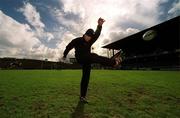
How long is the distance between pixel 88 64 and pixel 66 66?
60.9 meters

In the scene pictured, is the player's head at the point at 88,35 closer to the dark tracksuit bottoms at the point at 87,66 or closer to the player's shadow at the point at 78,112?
the dark tracksuit bottoms at the point at 87,66

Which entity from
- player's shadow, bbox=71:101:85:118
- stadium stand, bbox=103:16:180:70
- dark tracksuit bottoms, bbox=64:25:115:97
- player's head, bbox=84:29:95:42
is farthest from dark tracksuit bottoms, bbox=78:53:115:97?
stadium stand, bbox=103:16:180:70

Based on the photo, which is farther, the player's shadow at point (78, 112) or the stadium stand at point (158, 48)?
the stadium stand at point (158, 48)

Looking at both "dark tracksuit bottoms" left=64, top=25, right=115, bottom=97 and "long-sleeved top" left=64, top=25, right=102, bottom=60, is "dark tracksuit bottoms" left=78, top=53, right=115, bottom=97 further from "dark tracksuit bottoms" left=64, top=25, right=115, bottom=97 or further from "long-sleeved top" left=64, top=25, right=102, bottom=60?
"long-sleeved top" left=64, top=25, right=102, bottom=60

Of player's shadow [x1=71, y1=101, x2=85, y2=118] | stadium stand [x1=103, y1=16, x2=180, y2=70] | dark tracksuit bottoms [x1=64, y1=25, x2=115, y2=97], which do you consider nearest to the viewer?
player's shadow [x1=71, y1=101, x2=85, y2=118]

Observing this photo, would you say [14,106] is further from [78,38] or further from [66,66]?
[66,66]

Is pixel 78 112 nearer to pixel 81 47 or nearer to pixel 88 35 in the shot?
Result: pixel 81 47

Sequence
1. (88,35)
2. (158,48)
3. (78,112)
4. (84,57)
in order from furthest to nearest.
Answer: (158,48)
(88,35)
(84,57)
(78,112)

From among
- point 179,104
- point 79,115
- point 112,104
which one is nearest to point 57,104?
point 79,115

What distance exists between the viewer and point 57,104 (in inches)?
174

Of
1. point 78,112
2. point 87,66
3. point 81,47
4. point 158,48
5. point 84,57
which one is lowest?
point 78,112

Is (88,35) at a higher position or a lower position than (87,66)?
higher

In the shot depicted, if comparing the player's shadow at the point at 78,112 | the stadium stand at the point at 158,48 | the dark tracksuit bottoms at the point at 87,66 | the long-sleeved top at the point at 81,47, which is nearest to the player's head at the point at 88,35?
the long-sleeved top at the point at 81,47

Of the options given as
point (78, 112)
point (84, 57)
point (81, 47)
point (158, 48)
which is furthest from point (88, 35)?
point (158, 48)
